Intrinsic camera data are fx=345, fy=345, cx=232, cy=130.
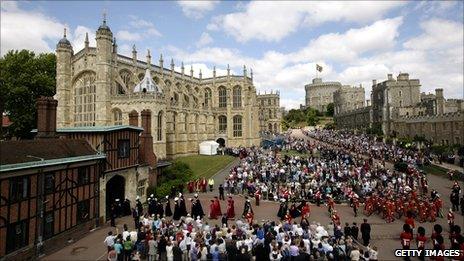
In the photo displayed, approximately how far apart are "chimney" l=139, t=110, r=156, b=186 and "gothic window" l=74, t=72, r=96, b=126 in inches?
673

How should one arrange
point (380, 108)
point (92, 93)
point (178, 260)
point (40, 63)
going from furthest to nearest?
point (380, 108), point (40, 63), point (92, 93), point (178, 260)

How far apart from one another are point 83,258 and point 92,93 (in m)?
30.6

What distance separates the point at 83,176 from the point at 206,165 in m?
22.9

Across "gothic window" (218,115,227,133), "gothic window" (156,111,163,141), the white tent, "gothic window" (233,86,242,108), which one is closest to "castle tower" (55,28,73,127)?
"gothic window" (156,111,163,141)

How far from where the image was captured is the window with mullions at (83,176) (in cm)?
1833

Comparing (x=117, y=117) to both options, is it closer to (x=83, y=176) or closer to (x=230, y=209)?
(x=83, y=176)

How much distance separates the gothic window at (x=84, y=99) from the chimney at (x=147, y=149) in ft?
56.1

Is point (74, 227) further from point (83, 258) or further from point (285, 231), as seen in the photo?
point (285, 231)

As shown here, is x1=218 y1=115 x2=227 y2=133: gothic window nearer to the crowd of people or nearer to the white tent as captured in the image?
the white tent

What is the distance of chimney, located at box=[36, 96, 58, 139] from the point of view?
18.7 m

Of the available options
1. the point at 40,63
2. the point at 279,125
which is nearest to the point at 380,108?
the point at 279,125

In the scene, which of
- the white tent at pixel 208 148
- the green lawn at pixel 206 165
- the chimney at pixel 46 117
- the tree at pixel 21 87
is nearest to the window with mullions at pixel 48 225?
the chimney at pixel 46 117

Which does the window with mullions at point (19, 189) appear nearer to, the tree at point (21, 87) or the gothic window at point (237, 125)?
the tree at point (21, 87)

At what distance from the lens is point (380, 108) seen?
7112 cm
